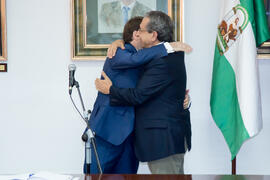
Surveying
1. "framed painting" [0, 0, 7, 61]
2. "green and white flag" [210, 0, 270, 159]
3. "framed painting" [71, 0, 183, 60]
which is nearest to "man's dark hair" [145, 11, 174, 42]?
"green and white flag" [210, 0, 270, 159]

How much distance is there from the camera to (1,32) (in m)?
3.30

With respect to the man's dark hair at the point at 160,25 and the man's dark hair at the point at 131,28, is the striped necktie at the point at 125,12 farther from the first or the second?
the man's dark hair at the point at 160,25

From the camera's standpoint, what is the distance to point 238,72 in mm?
2840

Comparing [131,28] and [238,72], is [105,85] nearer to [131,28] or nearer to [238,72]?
[131,28]

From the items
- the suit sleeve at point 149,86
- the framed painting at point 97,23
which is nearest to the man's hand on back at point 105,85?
the suit sleeve at point 149,86

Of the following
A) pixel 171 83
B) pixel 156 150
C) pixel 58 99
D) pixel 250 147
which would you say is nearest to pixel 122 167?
pixel 156 150

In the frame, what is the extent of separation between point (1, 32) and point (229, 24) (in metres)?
1.98

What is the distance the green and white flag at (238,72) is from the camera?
9.10 ft

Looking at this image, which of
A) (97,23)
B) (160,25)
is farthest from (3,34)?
(160,25)

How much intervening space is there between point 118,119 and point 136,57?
1.42ft

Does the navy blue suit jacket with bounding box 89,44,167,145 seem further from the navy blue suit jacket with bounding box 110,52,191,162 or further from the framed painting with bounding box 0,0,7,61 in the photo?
the framed painting with bounding box 0,0,7,61

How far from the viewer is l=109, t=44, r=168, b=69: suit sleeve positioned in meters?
2.26

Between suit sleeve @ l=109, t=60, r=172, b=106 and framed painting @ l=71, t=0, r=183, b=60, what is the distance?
3.40 feet

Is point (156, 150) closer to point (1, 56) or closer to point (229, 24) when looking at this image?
point (229, 24)
